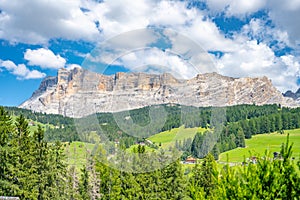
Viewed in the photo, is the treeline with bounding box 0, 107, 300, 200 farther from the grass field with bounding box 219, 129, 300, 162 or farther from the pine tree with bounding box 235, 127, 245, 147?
the pine tree with bounding box 235, 127, 245, 147

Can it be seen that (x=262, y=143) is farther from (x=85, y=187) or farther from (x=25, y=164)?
(x=25, y=164)

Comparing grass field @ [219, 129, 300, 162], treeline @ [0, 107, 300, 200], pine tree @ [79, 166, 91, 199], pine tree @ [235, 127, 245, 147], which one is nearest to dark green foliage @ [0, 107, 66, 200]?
treeline @ [0, 107, 300, 200]

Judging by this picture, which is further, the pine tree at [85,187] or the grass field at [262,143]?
the grass field at [262,143]

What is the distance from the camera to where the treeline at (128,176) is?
973 cm

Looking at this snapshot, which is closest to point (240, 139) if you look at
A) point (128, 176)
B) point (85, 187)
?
point (128, 176)

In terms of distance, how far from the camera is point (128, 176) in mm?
43219

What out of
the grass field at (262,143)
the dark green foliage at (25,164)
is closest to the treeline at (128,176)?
the dark green foliage at (25,164)

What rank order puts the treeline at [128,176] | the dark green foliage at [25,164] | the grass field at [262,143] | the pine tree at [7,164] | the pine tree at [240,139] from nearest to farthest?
the treeline at [128,176] → the pine tree at [7,164] → the dark green foliage at [25,164] → the grass field at [262,143] → the pine tree at [240,139]

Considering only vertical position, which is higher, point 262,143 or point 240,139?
point 240,139

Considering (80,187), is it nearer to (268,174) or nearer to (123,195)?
(123,195)

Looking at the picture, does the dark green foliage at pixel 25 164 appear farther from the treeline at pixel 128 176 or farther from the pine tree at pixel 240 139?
the pine tree at pixel 240 139

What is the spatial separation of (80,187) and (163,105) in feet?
115

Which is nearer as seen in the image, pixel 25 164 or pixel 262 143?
pixel 25 164

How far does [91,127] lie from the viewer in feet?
45.7
